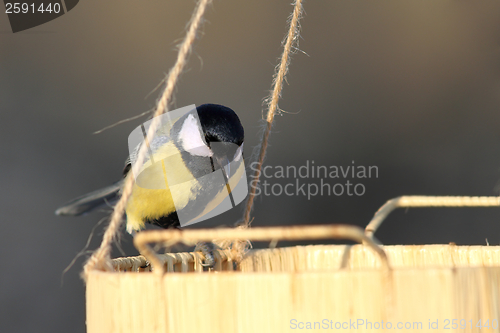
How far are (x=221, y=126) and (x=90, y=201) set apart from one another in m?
0.28

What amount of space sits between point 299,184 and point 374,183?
27cm

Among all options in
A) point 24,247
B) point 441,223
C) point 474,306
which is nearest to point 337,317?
point 474,306

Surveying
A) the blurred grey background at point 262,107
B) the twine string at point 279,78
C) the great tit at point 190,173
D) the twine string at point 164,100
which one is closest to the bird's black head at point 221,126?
the great tit at point 190,173

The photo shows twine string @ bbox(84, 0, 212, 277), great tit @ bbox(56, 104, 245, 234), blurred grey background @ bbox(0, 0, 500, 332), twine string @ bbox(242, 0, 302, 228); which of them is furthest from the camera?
blurred grey background @ bbox(0, 0, 500, 332)

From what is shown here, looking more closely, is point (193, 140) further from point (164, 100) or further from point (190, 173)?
point (164, 100)

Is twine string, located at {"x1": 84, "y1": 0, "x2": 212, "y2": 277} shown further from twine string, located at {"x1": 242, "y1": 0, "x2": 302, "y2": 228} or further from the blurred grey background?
the blurred grey background

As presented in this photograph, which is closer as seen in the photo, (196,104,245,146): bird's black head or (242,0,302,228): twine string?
(242,0,302,228): twine string

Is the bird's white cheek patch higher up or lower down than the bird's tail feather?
higher up

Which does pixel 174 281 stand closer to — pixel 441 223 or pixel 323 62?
pixel 323 62

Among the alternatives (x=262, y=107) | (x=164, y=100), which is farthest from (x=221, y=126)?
(x=262, y=107)

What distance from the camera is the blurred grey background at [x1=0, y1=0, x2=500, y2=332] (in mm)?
Answer: 1314

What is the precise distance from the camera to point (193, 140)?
783 millimetres

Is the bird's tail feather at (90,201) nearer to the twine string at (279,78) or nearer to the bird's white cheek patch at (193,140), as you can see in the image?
the bird's white cheek patch at (193,140)

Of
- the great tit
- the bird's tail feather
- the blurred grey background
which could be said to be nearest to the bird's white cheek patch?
the great tit
